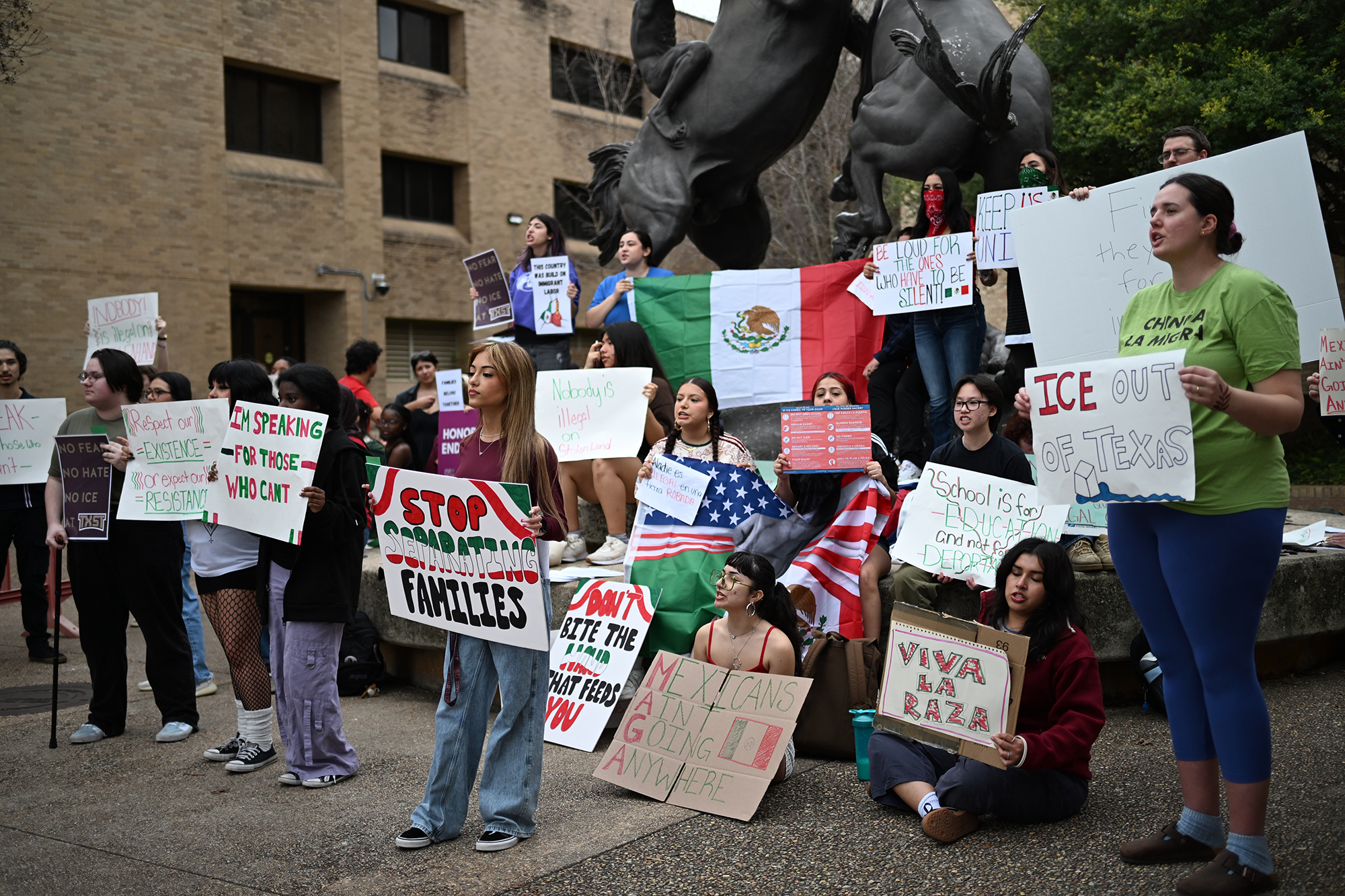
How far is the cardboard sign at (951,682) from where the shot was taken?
3.94m

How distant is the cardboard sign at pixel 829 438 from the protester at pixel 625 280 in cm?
288

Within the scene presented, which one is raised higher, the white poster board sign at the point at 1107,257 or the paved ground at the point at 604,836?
the white poster board sign at the point at 1107,257

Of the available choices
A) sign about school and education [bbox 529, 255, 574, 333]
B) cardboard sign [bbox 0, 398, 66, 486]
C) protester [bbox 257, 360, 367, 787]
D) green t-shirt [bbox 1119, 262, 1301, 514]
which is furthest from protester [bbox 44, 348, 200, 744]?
green t-shirt [bbox 1119, 262, 1301, 514]

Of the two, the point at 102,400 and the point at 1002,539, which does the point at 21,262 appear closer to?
the point at 102,400

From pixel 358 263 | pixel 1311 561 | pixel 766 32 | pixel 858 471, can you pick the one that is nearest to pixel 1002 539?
pixel 858 471

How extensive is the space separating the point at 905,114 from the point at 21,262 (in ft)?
58.1

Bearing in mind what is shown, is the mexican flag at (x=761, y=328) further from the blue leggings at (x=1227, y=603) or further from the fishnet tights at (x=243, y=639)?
the blue leggings at (x=1227, y=603)

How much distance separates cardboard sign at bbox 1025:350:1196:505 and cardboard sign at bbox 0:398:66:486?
262 inches

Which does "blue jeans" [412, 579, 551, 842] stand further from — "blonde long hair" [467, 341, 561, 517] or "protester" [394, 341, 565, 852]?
"blonde long hair" [467, 341, 561, 517]

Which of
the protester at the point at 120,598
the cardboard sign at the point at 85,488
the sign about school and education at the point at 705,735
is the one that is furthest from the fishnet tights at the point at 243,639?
the sign about school and education at the point at 705,735

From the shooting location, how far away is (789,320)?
780 cm

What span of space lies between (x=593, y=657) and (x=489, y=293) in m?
4.25

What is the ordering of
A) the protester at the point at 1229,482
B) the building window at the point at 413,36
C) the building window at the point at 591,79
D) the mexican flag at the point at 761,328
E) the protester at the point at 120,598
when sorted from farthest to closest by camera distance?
1. the building window at the point at 591,79
2. the building window at the point at 413,36
3. the mexican flag at the point at 761,328
4. the protester at the point at 120,598
5. the protester at the point at 1229,482

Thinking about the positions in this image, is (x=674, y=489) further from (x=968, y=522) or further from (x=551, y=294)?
(x=551, y=294)
